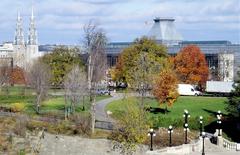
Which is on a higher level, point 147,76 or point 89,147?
point 147,76

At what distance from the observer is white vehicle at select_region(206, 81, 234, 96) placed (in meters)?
75.3

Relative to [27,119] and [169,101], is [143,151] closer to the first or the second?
[27,119]

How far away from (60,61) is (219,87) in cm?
2317

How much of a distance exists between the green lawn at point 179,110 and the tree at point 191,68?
14179mm

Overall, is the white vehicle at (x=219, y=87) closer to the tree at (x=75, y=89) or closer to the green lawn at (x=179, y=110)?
the green lawn at (x=179, y=110)

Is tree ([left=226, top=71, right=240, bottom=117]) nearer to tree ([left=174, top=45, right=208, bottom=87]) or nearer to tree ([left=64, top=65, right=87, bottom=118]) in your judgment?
tree ([left=64, top=65, right=87, bottom=118])

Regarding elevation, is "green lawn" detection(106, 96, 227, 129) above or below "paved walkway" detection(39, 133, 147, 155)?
above

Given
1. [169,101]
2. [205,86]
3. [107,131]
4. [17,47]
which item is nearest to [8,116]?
[107,131]

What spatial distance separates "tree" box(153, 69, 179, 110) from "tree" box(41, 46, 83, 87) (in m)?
27.1

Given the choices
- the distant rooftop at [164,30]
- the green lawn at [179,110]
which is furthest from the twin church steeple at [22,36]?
the green lawn at [179,110]

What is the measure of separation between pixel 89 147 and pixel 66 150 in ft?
6.69

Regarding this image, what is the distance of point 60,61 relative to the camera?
8219 cm

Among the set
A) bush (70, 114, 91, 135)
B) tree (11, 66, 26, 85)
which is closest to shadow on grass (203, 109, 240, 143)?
bush (70, 114, 91, 135)

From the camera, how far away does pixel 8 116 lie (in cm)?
4803
